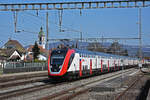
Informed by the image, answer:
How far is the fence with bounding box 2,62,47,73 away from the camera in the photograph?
3962 cm

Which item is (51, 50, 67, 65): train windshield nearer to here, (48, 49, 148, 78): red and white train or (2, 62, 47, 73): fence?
(48, 49, 148, 78): red and white train

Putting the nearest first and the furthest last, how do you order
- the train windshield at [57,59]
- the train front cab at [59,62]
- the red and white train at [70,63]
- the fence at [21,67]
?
the train front cab at [59,62] < the red and white train at [70,63] < the train windshield at [57,59] < the fence at [21,67]

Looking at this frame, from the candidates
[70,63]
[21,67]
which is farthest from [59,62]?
[21,67]

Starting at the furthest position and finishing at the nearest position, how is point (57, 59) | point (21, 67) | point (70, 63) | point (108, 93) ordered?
point (21, 67)
point (70, 63)
point (57, 59)
point (108, 93)

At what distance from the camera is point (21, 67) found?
4294 cm

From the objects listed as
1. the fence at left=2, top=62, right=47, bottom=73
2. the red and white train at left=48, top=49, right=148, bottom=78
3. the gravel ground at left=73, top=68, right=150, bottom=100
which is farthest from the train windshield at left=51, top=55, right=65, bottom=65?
the fence at left=2, top=62, right=47, bottom=73

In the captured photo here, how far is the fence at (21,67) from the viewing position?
39.6 meters

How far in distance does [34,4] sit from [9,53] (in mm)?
60987

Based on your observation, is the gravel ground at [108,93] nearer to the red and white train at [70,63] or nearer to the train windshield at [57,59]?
the red and white train at [70,63]

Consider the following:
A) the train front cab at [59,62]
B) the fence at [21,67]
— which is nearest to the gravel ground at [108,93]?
the train front cab at [59,62]

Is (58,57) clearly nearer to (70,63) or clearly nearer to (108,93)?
(70,63)

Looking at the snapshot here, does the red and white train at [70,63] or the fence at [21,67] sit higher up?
the red and white train at [70,63]

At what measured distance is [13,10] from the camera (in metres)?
25.2

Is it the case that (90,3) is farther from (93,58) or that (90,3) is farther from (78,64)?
(93,58)
